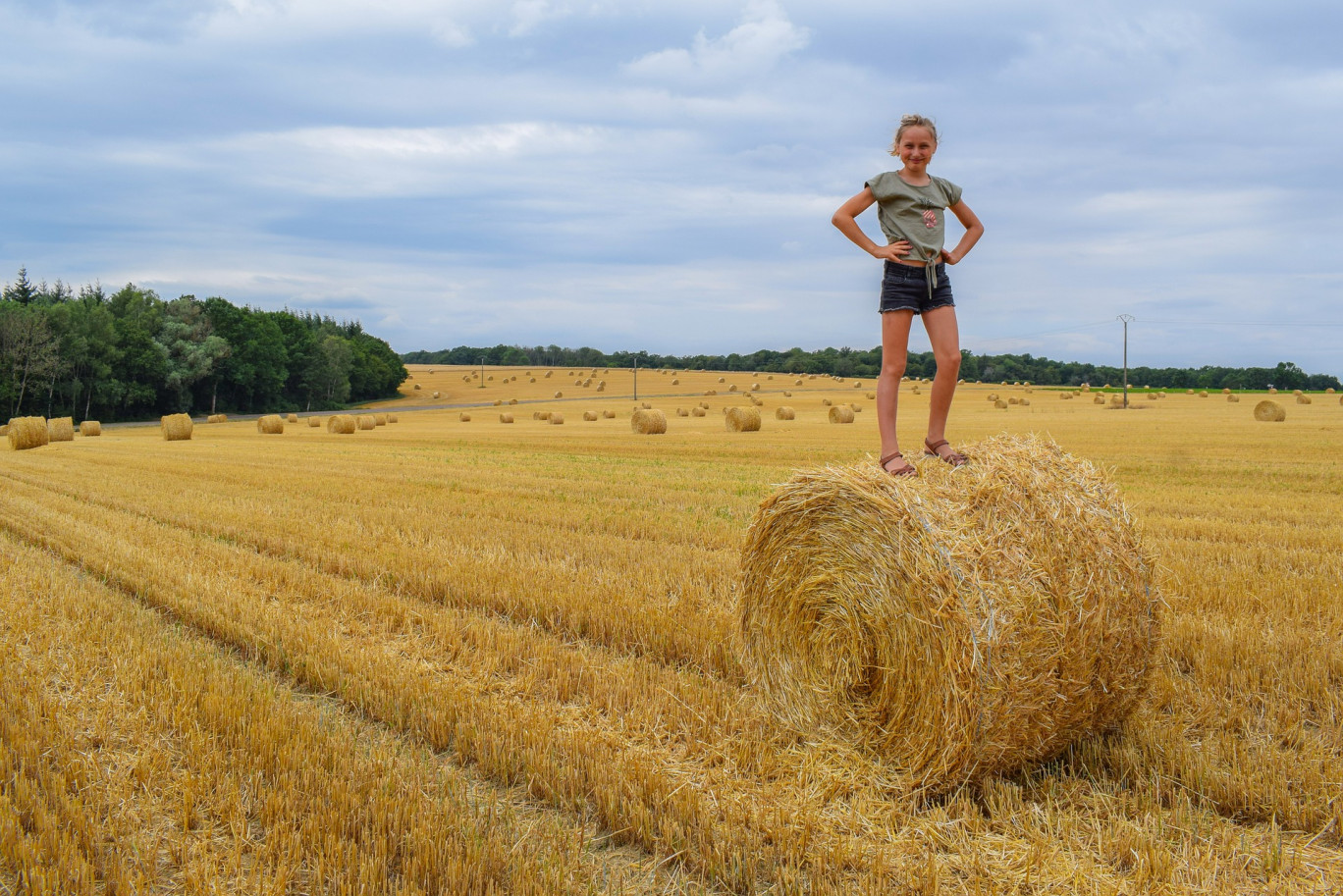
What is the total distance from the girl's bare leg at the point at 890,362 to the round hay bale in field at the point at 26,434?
3312 centimetres

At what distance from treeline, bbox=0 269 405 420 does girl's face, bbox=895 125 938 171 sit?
70.7 m

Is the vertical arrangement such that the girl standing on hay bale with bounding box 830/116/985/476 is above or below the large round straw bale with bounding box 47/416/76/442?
above

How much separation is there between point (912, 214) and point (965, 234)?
476 mm

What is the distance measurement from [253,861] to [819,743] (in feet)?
8.45

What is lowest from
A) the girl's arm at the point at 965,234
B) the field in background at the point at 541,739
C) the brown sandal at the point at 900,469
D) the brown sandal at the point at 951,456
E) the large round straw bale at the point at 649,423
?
the field in background at the point at 541,739

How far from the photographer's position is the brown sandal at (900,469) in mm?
4922

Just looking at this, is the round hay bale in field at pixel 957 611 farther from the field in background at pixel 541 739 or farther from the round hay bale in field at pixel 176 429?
the round hay bale in field at pixel 176 429

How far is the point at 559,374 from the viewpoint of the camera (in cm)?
10925

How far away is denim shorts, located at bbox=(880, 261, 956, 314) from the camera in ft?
18.2

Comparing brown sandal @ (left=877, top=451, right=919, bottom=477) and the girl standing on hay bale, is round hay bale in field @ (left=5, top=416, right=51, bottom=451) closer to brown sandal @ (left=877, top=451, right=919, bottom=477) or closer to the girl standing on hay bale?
the girl standing on hay bale

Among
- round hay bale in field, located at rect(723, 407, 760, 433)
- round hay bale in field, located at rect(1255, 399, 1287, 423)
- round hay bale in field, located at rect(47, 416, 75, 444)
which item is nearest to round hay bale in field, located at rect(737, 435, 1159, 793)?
round hay bale in field, located at rect(723, 407, 760, 433)

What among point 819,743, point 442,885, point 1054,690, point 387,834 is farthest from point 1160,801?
point 387,834

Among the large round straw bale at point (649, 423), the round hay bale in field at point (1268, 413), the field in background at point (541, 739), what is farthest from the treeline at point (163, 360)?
the round hay bale in field at point (1268, 413)

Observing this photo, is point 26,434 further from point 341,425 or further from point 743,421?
point 743,421
